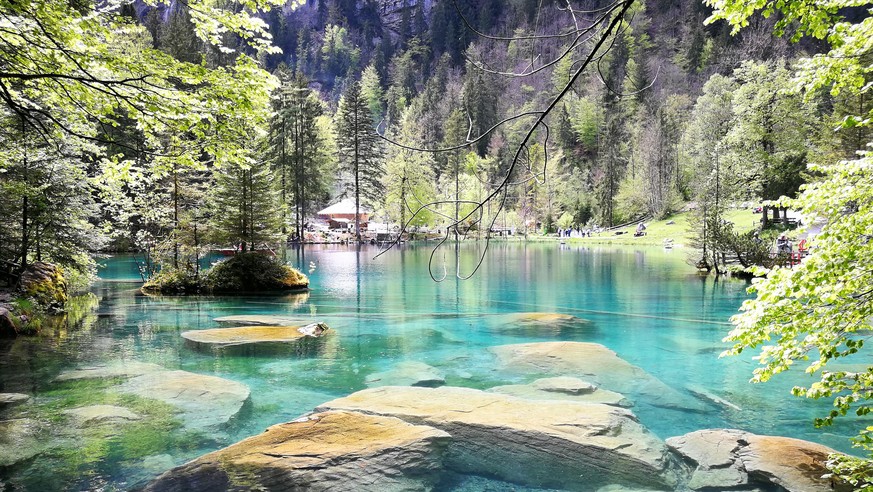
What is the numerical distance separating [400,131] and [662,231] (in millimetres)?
37820

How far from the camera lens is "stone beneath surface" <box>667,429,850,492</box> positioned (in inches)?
202

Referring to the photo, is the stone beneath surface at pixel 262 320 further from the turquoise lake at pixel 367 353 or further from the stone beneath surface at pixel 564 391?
the stone beneath surface at pixel 564 391

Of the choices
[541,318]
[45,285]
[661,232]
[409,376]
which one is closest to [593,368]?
[409,376]

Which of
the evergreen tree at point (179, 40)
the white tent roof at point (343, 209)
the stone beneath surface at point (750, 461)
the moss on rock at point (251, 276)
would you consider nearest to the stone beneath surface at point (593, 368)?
the stone beneath surface at point (750, 461)

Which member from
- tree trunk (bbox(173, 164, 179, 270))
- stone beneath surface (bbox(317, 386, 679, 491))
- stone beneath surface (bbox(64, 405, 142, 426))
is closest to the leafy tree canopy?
stone beneath surface (bbox(317, 386, 679, 491))

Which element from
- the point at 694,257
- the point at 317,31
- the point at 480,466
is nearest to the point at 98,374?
the point at 480,466

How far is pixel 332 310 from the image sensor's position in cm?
1658

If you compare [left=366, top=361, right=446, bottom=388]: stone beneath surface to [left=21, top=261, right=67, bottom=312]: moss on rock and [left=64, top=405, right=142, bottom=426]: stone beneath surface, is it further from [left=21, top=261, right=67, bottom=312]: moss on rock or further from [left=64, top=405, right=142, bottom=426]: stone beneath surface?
[left=21, top=261, right=67, bottom=312]: moss on rock

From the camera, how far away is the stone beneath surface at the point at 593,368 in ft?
26.8

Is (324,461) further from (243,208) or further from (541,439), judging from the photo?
(243,208)

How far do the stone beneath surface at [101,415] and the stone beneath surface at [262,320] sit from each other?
630cm

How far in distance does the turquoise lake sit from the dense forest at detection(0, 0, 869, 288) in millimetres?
3060

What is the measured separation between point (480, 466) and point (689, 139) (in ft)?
188

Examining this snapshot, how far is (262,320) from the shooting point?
46.3ft
